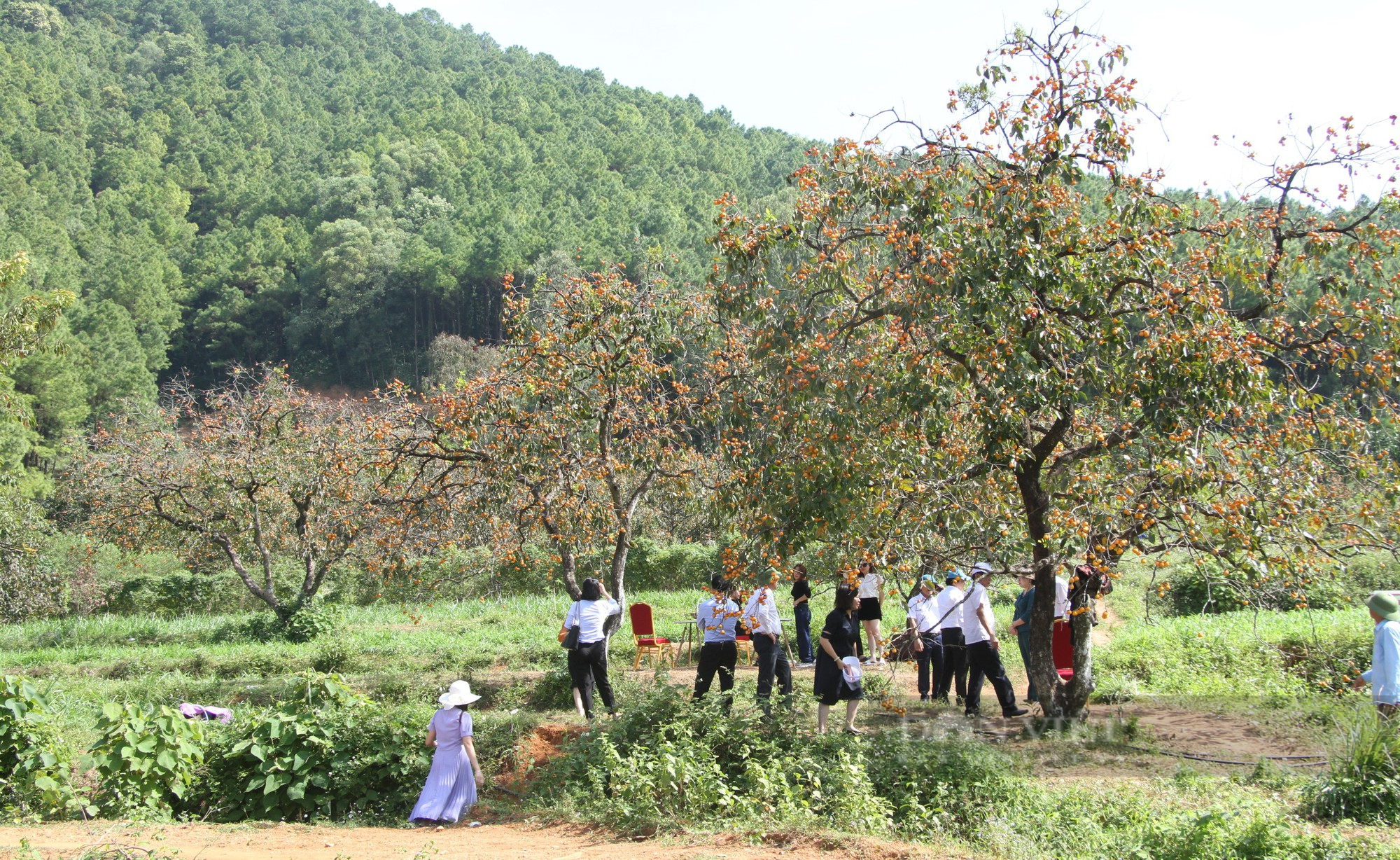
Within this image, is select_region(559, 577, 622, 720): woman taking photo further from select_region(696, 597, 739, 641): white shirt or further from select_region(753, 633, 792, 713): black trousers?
select_region(753, 633, 792, 713): black trousers

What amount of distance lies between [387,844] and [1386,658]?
7.47 m

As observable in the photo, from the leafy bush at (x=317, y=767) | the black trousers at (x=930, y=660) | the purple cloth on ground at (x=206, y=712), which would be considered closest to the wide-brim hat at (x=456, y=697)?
the leafy bush at (x=317, y=767)

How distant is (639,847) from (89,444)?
43861mm

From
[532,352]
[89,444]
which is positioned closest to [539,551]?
[532,352]

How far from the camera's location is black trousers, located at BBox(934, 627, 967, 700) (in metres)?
10.6

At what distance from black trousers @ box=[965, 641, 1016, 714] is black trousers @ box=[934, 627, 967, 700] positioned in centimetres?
22

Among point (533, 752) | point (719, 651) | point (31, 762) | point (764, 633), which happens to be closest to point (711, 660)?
point (719, 651)

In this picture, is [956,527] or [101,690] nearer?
[956,527]

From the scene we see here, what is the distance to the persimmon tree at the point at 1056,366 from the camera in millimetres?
7699

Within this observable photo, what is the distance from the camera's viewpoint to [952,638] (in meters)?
10.6

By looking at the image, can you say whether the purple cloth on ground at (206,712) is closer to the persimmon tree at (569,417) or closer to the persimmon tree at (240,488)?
the persimmon tree at (569,417)

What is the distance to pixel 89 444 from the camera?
42.3 meters

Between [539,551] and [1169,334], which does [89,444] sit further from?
[1169,334]

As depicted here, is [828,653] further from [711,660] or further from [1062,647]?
[1062,647]
